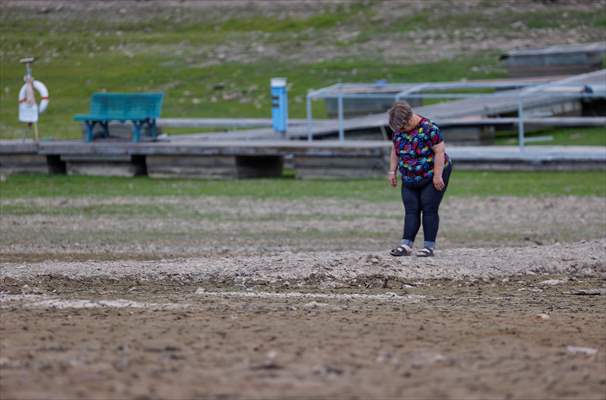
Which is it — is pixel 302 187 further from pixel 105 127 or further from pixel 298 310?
pixel 298 310

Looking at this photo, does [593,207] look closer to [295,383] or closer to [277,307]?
[277,307]

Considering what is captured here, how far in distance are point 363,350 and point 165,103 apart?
83.2 feet

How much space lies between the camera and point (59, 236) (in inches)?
615

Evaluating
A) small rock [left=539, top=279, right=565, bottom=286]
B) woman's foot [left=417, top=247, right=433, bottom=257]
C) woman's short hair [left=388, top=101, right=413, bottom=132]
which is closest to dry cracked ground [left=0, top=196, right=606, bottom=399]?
small rock [left=539, top=279, right=565, bottom=286]

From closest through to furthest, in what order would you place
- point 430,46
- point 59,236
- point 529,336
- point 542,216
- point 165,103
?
point 529,336 < point 59,236 < point 542,216 < point 165,103 < point 430,46

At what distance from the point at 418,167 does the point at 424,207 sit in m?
0.44

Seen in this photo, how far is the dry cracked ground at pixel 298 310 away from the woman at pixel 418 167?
0.40 meters

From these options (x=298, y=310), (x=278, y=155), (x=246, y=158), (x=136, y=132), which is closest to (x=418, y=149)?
(x=298, y=310)

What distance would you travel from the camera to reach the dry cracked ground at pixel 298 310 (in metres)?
6.51

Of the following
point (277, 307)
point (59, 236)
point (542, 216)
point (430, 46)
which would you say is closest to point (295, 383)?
point (277, 307)

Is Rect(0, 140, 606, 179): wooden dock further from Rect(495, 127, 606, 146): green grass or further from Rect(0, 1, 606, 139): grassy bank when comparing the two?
Rect(0, 1, 606, 139): grassy bank

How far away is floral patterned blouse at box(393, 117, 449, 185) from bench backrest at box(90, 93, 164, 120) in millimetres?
12053

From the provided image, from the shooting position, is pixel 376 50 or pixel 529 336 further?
pixel 376 50

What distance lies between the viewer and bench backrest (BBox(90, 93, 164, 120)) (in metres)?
23.3
